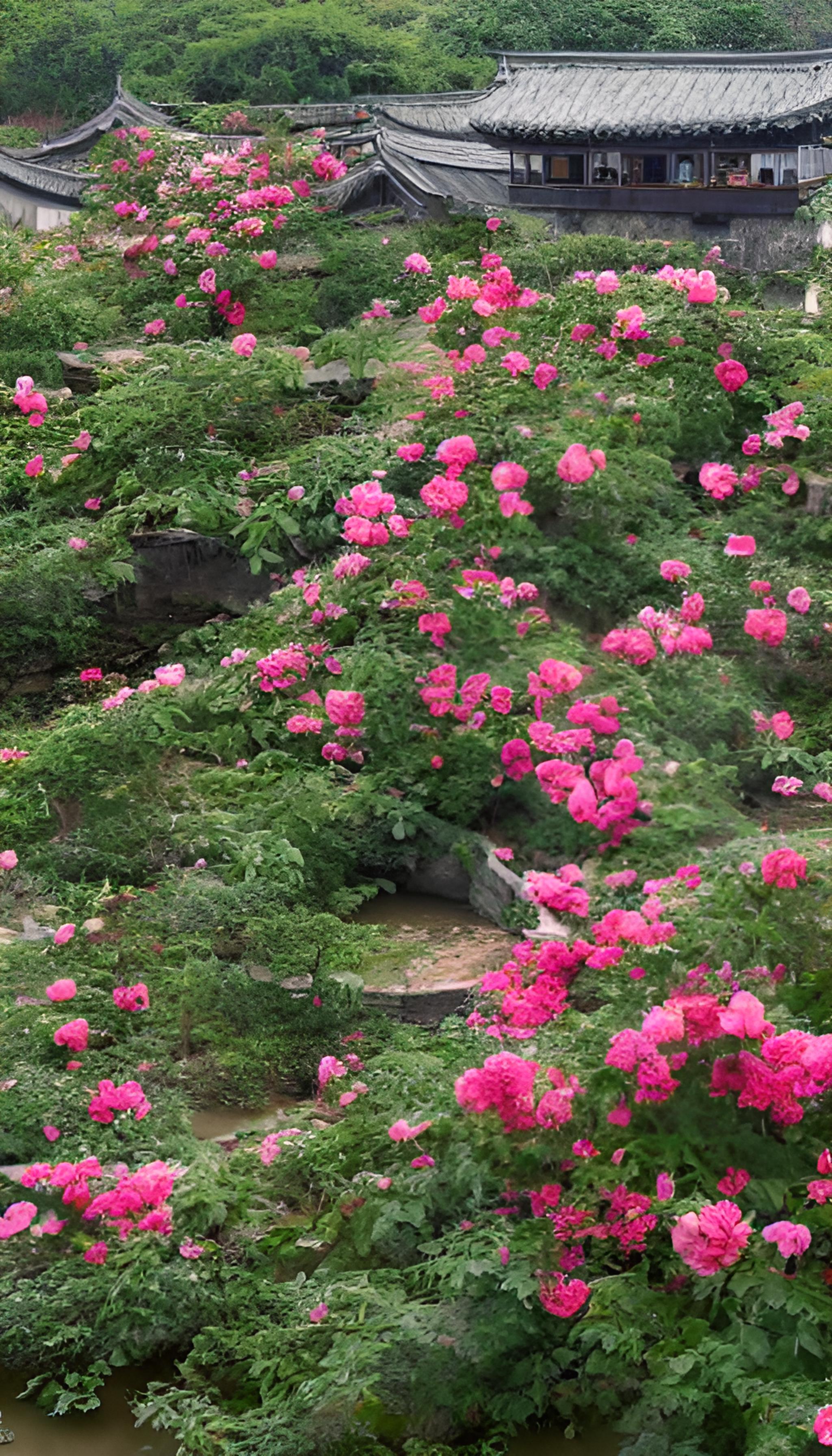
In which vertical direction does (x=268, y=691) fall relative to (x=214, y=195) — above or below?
below

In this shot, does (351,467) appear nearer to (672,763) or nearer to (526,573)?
(526,573)

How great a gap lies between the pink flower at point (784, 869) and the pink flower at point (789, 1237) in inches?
44.4

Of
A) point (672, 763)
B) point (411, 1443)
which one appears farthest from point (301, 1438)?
point (672, 763)

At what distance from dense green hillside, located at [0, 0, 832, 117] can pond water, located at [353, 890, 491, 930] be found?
25010 millimetres

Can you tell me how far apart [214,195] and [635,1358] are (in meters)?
10.3

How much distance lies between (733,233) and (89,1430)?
1236cm

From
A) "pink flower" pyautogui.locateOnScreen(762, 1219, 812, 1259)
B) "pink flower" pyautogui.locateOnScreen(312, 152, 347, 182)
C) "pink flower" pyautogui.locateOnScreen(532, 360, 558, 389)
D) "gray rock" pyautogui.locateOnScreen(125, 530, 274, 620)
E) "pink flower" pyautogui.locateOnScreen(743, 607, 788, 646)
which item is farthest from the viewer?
"pink flower" pyautogui.locateOnScreen(312, 152, 347, 182)

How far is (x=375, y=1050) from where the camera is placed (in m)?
6.41

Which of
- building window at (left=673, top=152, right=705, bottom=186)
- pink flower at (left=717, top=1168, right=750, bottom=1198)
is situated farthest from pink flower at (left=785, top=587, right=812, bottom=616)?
building window at (left=673, top=152, right=705, bottom=186)

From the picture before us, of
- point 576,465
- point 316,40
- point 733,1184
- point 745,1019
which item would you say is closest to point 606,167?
point 576,465

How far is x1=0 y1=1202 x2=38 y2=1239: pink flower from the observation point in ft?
17.5

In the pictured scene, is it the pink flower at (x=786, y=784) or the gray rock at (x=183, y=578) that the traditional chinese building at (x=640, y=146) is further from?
the pink flower at (x=786, y=784)

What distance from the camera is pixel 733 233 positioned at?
15.1m

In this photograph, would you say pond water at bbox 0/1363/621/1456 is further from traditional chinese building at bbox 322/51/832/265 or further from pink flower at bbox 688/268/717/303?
traditional chinese building at bbox 322/51/832/265
